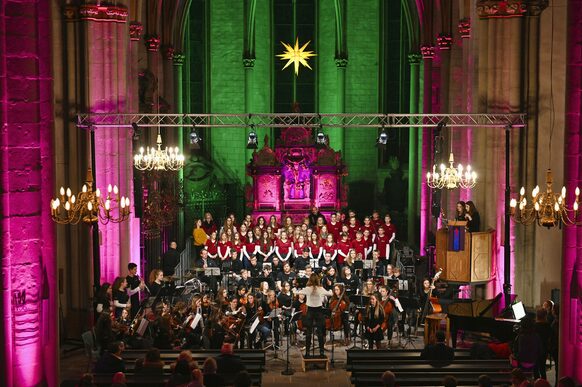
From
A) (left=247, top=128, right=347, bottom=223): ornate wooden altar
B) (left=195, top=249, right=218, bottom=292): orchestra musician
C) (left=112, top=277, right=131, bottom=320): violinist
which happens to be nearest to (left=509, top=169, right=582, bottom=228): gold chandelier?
(left=112, top=277, right=131, bottom=320): violinist

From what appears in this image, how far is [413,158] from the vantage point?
3353cm

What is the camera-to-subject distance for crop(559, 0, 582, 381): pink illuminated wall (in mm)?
13258

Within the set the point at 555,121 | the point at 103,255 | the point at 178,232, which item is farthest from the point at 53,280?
the point at 178,232

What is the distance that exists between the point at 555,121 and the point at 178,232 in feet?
56.3

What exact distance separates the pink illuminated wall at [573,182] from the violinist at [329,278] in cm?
763

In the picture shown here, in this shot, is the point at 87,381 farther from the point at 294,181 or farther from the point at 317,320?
the point at 294,181

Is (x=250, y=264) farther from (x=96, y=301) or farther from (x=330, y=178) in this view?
(x=330, y=178)

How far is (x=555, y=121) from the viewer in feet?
63.9

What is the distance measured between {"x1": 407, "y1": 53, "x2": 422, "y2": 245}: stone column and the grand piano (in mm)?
15691

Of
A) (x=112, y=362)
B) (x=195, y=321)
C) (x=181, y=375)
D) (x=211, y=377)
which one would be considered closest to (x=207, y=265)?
(x=195, y=321)

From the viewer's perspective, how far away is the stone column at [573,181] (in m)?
13.3

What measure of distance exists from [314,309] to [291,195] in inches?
595

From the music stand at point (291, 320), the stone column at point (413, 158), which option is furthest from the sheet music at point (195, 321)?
the stone column at point (413, 158)

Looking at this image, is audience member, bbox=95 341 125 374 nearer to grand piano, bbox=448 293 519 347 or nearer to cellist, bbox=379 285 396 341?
cellist, bbox=379 285 396 341
